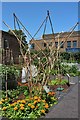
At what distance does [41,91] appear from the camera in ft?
21.2

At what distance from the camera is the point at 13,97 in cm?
675

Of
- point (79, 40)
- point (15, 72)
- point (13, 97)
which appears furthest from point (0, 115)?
point (79, 40)

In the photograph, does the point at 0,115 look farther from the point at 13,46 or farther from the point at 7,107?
the point at 13,46

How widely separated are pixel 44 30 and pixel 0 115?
9.62ft

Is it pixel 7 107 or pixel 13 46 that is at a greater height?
pixel 13 46

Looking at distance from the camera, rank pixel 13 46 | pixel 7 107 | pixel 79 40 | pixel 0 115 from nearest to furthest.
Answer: pixel 0 115, pixel 7 107, pixel 13 46, pixel 79 40

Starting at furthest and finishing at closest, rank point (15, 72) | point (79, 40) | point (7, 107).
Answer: point (79, 40) < point (15, 72) < point (7, 107)

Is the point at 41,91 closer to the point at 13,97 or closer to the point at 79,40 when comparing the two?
the point at 13,97

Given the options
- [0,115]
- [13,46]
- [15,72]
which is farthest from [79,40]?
[0,115]

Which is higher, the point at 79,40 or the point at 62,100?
the point at 79,40

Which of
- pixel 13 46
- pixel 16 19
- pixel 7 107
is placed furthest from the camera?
pixel 13 46

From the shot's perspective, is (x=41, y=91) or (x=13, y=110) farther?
(x=41, y=91)

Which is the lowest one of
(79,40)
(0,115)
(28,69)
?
(0,115)

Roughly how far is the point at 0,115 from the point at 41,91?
167 centimetres
